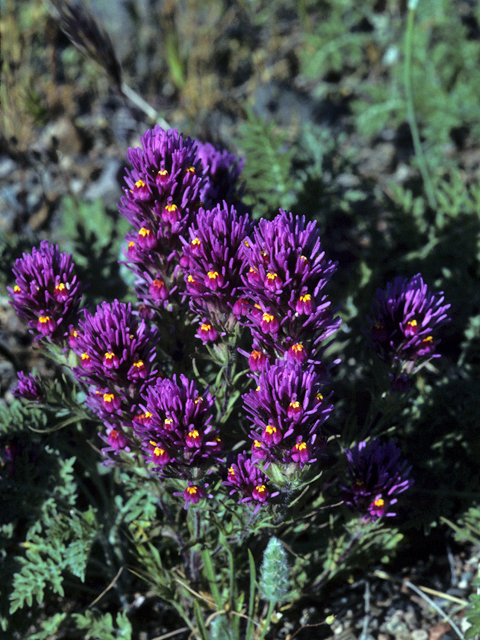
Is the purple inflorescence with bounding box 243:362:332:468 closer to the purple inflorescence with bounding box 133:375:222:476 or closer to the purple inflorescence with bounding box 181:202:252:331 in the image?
the purple inflorescence with bounding box 133:375:222:476

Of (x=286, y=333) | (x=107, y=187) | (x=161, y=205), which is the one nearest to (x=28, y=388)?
(x=161, y=205)

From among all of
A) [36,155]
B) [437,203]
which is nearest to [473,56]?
[437,203]

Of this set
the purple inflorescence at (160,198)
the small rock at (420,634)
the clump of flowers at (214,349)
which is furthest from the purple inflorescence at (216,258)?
the small rock at (420,634)

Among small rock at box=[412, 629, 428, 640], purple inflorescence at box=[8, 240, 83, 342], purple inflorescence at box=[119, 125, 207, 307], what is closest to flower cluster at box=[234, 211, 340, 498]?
purple inflorescence at box=[119, 125, 207, 307]

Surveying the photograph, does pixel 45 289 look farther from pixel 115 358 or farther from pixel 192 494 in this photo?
pixel 192 494

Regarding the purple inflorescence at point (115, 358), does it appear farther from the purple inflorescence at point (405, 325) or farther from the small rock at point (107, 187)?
the small rock at point (107, 187)

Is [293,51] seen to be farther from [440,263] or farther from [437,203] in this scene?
[440,263]

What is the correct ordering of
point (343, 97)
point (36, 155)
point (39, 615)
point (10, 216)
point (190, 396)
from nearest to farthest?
point (190, 396) < point (39, 615) < point (36, 155) < point (10, 216) < point (343, 97)
